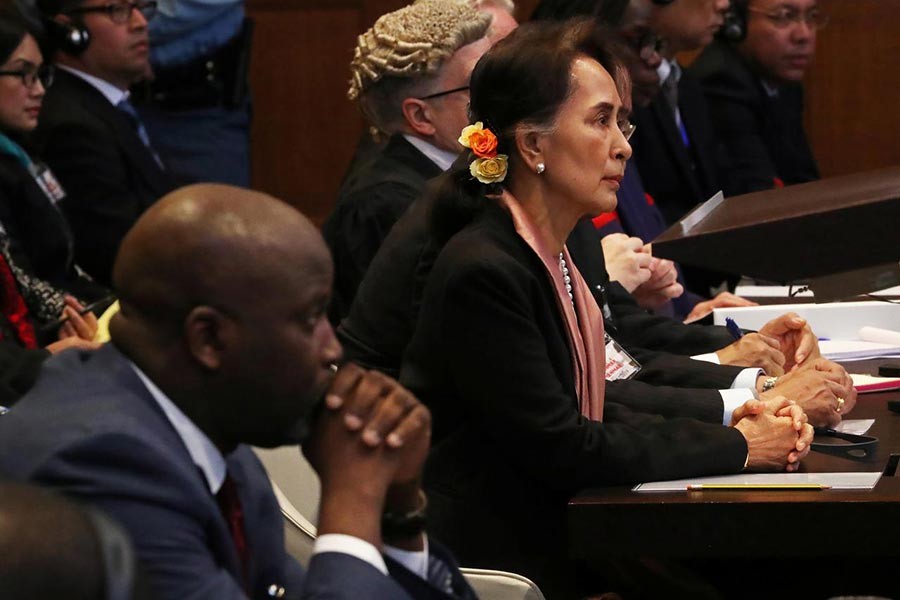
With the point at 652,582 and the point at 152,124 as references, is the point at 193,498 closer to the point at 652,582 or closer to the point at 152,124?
the point at 652,582

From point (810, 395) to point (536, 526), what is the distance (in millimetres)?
518

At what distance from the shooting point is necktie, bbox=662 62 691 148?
16.1ft

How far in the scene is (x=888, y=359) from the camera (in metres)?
3.08

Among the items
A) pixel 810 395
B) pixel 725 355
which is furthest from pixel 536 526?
pixel 725 355

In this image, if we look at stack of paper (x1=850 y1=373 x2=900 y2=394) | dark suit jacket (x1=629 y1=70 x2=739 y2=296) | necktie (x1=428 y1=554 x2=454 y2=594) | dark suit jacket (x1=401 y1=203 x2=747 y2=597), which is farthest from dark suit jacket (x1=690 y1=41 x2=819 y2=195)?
necktie (x1=428 y1=554 x2=454 y2=594)

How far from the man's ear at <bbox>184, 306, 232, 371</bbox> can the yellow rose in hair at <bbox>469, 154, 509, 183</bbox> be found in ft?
3.60

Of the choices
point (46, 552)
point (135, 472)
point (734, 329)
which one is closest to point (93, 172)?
point (734, 329)

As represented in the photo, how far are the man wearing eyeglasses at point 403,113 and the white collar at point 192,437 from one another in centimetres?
183

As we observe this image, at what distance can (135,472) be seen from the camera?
4.37 ft

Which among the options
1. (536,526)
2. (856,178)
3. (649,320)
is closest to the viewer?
(536,526)

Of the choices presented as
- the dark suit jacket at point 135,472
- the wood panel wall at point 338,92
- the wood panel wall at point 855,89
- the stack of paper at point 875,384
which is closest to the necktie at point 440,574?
the dark suit jacket at point 135,472

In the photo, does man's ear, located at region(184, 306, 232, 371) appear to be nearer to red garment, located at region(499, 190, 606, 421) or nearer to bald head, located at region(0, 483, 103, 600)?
bald head, located at region(0, 483, 103, 600)

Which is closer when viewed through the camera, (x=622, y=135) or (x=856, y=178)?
(x=622, y=135)

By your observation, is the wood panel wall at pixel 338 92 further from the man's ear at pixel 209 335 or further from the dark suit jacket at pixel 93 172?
the man's ear at pixel 209 335
